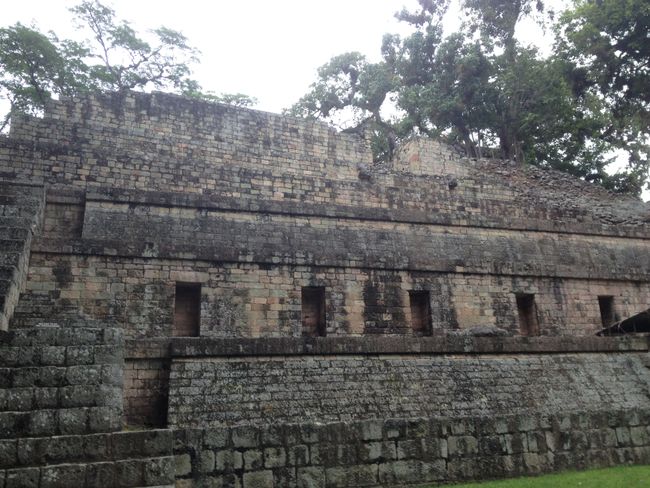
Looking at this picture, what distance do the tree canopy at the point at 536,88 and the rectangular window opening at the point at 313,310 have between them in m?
16.9

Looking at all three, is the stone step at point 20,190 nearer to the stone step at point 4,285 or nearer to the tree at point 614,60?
the stone step at point 4,285

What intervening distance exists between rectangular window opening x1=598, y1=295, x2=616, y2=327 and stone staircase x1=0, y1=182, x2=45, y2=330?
540 inches

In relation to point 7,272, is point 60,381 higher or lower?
lower

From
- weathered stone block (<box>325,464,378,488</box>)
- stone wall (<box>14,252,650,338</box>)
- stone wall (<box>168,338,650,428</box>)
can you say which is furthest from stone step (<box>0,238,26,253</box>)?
weathered stone block (<box>325,464,378,488</box>)

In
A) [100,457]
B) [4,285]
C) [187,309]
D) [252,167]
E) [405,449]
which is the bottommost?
[405,449]

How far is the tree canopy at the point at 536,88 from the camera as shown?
23.7 m

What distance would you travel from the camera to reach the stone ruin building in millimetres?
5770

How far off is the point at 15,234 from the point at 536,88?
923 inches

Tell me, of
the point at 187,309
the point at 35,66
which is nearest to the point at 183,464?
the point at 187,309

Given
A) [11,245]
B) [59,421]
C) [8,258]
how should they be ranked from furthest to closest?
[11,245]
[8,258]
[59,421]

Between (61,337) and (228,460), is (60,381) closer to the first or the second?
(61,337)

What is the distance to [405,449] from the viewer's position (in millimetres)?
6570

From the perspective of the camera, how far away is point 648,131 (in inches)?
998

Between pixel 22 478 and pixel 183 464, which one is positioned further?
pixel 183 464
